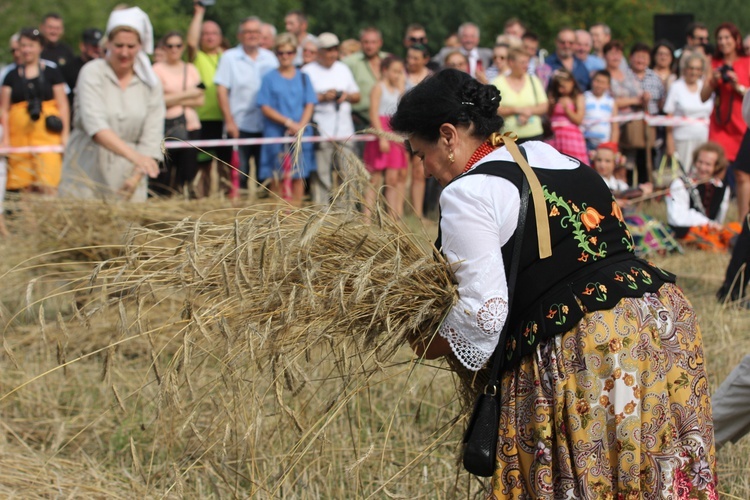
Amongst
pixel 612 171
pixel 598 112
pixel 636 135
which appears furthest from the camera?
pixel 636 135

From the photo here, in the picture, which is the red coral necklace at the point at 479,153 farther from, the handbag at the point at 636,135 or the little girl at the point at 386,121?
the handbag at the point at 636,135

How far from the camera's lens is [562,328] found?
8.21ft

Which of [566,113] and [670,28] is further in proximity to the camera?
[670,28]

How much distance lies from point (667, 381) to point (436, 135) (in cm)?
84

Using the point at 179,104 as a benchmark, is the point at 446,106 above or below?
above

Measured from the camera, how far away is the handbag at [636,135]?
9852 millimetres

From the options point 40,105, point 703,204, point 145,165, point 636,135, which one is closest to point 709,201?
point 703,204

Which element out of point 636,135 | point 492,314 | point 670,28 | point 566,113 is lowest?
point 492,314

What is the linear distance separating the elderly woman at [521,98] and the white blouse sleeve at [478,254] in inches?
225

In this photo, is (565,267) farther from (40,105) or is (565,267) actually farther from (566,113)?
(566,113)

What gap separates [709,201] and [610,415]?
19.2 ft

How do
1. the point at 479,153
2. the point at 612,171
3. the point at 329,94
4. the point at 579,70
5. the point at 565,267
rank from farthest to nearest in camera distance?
1. the point at 579,70
2. the point at 612,171
3. the point at 329,94
4. the point at 479,153
5. the point at 565,267

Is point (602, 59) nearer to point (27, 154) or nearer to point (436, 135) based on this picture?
point (27, 154)

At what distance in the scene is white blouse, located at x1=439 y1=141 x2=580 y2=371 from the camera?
2.45m
